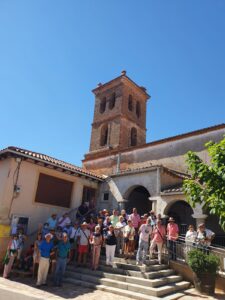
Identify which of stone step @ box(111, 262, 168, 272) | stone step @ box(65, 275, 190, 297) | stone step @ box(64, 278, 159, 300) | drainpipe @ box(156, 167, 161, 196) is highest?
drainpipe @ box(156, 167, 161, 196)

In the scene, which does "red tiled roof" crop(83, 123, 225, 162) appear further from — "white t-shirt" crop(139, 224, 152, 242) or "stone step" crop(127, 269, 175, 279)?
"stone step" crop(127, 269, 175, 279)

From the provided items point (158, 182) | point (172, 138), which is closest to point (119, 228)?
point (158, 182)

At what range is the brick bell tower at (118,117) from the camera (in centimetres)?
2415

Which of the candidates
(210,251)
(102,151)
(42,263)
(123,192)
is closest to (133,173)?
(123,192)

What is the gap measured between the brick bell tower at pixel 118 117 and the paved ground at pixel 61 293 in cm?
1496

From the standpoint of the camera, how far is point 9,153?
11.7 meters

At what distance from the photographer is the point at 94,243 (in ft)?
31.4

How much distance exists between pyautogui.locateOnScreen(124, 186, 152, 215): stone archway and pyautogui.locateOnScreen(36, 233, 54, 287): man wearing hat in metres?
6.70

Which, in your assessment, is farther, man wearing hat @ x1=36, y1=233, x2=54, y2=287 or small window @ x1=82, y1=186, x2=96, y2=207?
small window @ x1=82, y1=186, x2=96, y2=207

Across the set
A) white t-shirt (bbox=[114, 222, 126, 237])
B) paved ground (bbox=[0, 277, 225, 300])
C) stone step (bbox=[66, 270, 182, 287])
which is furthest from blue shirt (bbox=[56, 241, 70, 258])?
white t-shirt (bbox=[114, 222, 126, 237])

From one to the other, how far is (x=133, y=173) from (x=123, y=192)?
1.19m

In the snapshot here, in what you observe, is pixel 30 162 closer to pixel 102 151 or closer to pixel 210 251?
pixel 210 251

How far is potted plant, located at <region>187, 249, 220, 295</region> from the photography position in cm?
805

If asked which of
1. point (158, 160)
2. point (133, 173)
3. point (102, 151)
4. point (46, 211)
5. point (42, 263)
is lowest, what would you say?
point (42, 263)
